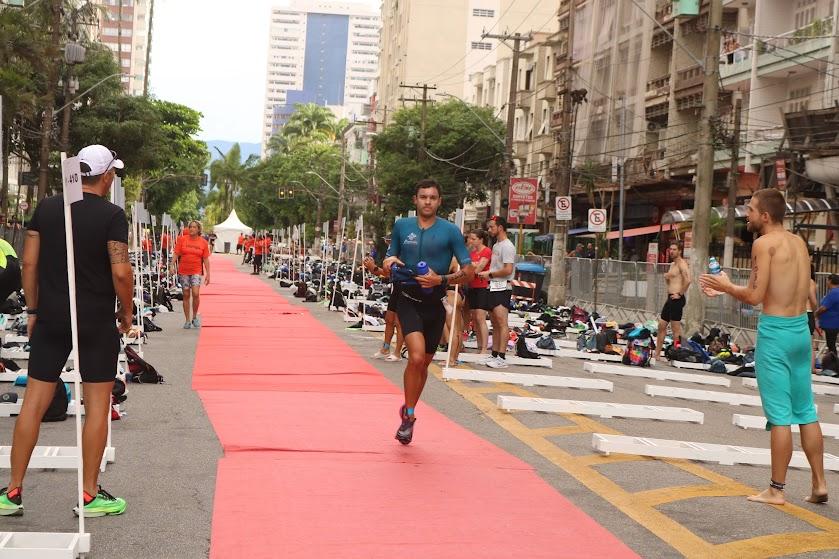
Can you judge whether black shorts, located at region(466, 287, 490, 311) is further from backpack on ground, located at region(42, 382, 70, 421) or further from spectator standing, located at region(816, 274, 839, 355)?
backpack on ground, located at region(42, 382, 70, 421)

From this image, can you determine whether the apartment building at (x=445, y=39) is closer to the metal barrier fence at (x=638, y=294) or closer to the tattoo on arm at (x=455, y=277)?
the metal barrier fence at (x=638, y=294)

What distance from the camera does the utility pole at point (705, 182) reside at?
1012 inches

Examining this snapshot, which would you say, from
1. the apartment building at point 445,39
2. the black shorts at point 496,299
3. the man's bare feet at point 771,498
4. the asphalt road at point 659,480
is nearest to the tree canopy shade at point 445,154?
the apartment building at point 445,39

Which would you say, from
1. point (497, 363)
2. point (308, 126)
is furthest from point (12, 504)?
point (308, 126)

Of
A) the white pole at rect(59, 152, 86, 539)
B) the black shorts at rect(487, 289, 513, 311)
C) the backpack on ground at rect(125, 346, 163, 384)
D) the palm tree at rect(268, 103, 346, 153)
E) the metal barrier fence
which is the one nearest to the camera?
the white pole at rect(59, 152, 86, 539)

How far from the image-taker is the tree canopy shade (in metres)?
68.0

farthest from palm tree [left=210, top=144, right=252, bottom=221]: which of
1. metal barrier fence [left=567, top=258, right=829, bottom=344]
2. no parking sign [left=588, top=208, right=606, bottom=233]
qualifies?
no parking sign [left=588, top=208, right=606, bottom=233]

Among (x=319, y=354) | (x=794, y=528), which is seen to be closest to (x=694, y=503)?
(x=794, y=528)

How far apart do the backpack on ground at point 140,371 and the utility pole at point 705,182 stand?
14.9m

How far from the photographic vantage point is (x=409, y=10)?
11919cm

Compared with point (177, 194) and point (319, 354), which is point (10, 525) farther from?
point (177, 194)

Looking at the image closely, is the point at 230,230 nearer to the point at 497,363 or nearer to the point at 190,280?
the point at 190,280

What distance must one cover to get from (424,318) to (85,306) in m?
3.52

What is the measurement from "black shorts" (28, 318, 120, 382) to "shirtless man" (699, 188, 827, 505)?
136 inches
